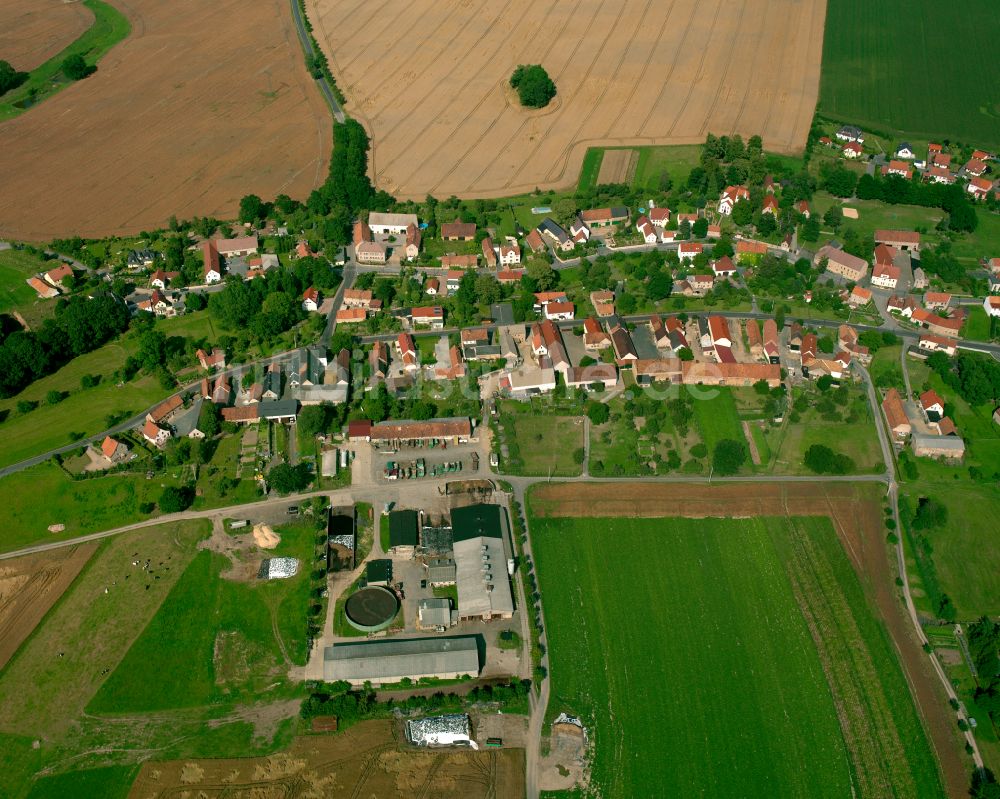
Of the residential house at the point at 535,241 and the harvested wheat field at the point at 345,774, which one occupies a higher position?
the residential house at the point at 535,241

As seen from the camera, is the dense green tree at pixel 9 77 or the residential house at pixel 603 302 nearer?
the residential house at pixel 603 302

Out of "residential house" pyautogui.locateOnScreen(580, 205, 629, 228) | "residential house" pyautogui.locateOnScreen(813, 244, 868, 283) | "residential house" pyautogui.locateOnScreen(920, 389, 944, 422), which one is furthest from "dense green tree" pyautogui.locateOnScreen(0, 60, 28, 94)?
"residential house" pyautogui.locateOnScreen(920, 389, 944, 422)

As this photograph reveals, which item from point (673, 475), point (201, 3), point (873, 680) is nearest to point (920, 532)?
point (873, 680)

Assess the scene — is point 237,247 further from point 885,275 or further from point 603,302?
point 885,275

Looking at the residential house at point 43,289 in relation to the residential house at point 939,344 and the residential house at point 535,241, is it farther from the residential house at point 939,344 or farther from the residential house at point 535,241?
the residential house at point 939,344

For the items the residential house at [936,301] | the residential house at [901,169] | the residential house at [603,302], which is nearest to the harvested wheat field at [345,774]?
the residential house at [603,302]

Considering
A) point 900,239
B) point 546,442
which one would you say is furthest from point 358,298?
point 900,239
